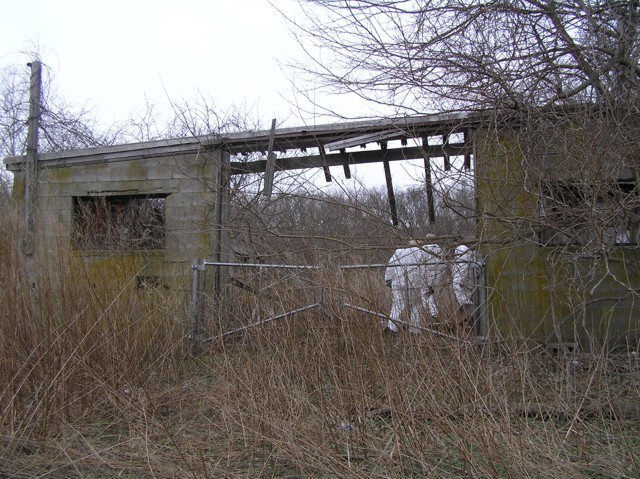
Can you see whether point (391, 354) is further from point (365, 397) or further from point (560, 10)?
point (560, 10)

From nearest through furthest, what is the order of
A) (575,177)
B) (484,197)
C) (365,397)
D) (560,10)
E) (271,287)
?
(365,397), (271,287), (575,177), (560,10), (484,197)

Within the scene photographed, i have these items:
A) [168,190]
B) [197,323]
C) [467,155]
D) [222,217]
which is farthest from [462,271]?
[168,190]

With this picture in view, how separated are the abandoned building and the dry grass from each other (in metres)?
0.61

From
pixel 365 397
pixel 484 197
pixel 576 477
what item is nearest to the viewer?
pixel 576 477

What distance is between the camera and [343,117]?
5.38m

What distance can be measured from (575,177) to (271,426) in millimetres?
3153

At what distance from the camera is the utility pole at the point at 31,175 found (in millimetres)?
4199

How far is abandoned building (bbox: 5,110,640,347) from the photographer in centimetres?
491

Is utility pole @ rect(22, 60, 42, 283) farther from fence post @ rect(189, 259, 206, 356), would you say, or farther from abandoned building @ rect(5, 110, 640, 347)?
fence post @ rect(189, 259, 206, 356)

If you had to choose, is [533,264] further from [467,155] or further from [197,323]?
[197,323]

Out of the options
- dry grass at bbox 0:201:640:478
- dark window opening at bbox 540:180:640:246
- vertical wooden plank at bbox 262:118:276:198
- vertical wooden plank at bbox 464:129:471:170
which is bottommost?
dry grass at bbox 0:201:640:478

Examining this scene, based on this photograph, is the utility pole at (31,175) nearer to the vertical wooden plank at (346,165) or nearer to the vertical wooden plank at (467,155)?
the vertical wooden plank at (467,155)

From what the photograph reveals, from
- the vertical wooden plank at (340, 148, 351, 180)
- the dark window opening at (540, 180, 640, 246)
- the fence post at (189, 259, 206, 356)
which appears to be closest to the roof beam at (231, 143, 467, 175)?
the vertical wooden plank at (340, 148, 351, 180)

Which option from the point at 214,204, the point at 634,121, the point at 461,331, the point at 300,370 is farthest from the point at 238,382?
the point at 214,204
